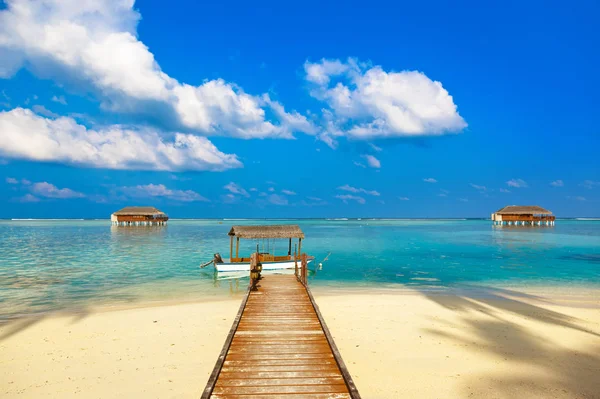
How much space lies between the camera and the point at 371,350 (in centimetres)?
1012

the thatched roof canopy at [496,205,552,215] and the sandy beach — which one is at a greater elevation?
the thatched roof canopy at [496,205,552,215]

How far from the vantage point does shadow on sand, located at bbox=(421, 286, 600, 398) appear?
7.81m

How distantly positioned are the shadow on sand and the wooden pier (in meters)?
3.43

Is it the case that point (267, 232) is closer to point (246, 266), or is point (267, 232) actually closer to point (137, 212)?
point (246, 266)

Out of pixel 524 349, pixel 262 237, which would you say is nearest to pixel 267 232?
pixel 262 237

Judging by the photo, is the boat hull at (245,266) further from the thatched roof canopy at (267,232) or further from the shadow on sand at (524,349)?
the shadow on sand at (524,349)

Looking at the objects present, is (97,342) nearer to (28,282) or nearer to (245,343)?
(245,343)

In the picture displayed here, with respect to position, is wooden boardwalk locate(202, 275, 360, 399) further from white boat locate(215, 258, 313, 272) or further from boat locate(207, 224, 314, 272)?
white boat locate(215, 258, 313, 272)

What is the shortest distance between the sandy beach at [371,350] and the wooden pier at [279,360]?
1.36 m

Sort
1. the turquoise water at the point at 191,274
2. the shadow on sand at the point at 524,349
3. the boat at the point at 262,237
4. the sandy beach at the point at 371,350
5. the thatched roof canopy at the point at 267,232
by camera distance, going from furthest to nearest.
Answer: the boat at the point at 262,237
the thatched roof canopy at the point at 267,232
the turquoise water at the point at 191,274
the sandy beach at the point at 371,350
the shadow on sand at the point at 524,349

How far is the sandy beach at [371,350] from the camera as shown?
26.1 feet

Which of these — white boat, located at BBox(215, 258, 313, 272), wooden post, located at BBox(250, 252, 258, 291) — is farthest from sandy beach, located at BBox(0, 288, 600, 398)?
white boat, located at BBox(215, 258, 313, 272)

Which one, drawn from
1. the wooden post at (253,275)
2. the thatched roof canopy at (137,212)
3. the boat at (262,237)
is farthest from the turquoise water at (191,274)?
the thatched roof canopy at (137,212)

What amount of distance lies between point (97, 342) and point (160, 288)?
9.26 metres
